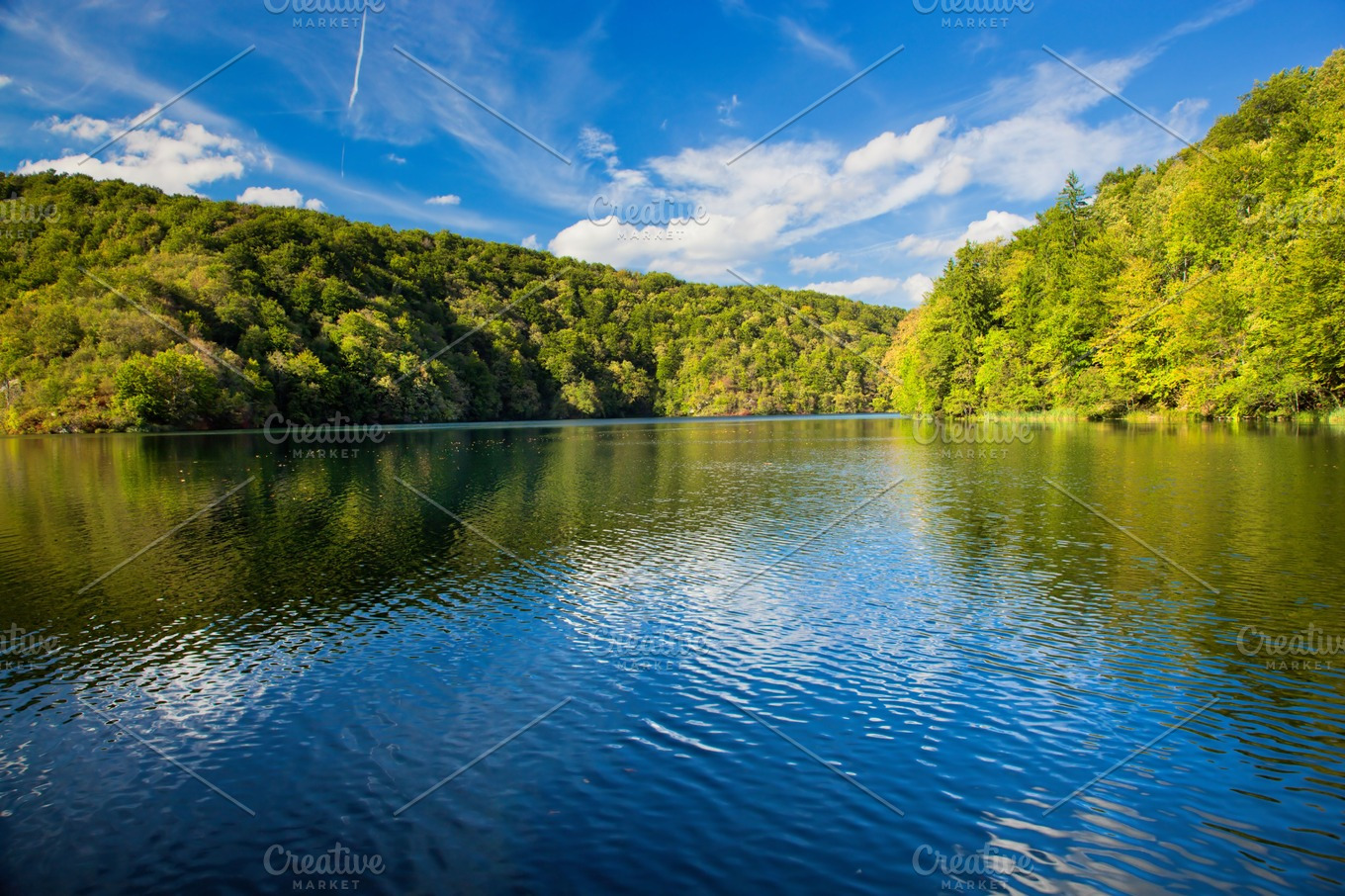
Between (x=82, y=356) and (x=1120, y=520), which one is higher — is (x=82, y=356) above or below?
above

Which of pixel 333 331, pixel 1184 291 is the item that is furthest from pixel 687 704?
pixel 333 331

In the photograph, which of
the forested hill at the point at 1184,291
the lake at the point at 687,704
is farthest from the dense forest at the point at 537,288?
the lake at the point at 687,704

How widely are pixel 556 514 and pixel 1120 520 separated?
59.8 feet

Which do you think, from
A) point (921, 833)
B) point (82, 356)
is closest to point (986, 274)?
point (921, 833)

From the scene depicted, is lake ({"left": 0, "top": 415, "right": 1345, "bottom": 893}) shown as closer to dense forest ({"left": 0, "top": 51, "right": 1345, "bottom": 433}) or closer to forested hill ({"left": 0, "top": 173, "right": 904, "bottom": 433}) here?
dense forest ({"left": 0, "top": 51, "right": 1345, "bottom": 433})

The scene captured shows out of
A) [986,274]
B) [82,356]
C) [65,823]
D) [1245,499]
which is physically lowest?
[65,823]

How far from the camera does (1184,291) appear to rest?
194ft

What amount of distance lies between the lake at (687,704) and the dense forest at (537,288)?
39973 mm

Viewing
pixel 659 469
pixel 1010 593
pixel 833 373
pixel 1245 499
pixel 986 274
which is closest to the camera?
pixel 1010 593

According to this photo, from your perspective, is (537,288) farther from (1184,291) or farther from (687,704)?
(687,704)

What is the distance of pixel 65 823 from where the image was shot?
7.18 m

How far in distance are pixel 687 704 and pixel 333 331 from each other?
107 meters

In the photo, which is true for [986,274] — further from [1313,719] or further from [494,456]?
[1313,719]

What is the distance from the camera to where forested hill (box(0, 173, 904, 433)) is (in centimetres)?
7925
